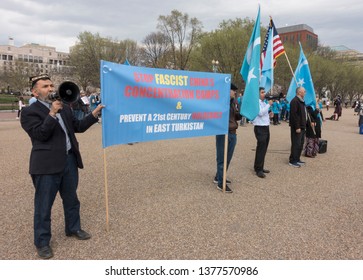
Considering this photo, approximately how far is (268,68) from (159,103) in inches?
158

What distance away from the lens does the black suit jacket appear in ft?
8.61

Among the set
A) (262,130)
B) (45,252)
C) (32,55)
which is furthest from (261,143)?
(32,55)

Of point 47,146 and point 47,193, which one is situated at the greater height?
point 47,146

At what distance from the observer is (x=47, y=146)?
2.76 meters

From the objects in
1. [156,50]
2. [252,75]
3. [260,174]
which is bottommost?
[260,174]

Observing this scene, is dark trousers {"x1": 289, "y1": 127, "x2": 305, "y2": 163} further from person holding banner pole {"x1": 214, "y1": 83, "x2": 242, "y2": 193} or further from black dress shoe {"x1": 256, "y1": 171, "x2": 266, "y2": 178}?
person holding banner pole {"x1": 214, "y1": 83, "x2": 242, "y2": 193}

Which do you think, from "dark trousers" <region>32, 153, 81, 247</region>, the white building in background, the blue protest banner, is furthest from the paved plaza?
the white building in background

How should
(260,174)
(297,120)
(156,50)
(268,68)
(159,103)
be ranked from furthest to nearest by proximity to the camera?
(156,50), (268,68), (297,120), (260,174), (159,103)

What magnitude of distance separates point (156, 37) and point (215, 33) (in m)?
18.0

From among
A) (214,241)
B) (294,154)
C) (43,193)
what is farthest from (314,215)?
(43,193)

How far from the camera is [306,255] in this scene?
9.79 ft

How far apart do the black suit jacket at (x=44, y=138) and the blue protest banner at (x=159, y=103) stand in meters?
0.60

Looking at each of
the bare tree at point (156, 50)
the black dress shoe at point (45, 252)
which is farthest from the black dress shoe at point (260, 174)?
the bare tree at point (156, 50)

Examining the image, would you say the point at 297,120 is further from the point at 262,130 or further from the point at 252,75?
the point at 252,75
